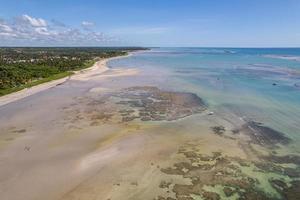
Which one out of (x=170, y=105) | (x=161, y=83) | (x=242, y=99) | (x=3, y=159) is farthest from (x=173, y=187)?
(x=161, y=83)

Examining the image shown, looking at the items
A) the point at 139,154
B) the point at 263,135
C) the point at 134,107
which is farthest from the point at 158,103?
the point at 139,154

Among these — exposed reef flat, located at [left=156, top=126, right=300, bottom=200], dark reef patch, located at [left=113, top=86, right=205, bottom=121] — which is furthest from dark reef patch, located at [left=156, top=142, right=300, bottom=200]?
dark reef patch, located at [left=113, top=86, right=205, bottom=121]

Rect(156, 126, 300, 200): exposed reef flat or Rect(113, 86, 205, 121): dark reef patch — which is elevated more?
Rect(156, 126, 300, 200): exposed reef flat

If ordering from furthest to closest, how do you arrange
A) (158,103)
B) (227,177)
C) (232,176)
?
1. (158,103)
2. (232,176)
3. (227,177)

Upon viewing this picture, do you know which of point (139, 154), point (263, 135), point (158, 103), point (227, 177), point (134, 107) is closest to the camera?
point (227, 177)

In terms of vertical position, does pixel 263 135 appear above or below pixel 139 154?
below

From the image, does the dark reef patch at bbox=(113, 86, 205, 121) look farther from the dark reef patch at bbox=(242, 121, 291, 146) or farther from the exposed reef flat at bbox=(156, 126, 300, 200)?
the exposed reef flat at bbox=(156, 126, 300, 200)

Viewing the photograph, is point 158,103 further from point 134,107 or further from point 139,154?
point 139,154

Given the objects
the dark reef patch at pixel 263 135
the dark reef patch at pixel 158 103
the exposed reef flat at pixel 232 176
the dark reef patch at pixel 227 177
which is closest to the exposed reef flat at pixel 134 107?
the dark reef patch at pixel 158 103
